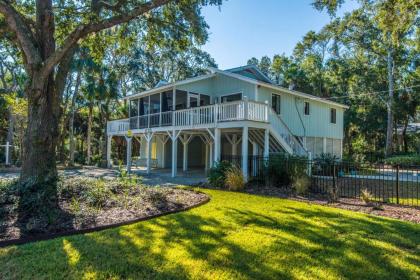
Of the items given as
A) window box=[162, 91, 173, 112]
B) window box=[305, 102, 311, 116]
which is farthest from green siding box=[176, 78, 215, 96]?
window box=[305, 102, 311, 116]

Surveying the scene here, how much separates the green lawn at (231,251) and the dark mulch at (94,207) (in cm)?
57

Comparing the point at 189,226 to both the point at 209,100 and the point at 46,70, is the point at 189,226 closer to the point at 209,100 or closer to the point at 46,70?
the point at 46,70

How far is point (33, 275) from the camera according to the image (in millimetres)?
3590

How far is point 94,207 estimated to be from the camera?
6828 mm

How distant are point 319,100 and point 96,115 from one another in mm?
26849

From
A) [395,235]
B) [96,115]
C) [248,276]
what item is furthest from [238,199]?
[96,115]

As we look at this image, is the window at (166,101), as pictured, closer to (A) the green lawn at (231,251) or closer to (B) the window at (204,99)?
(B) the window at (204,99)

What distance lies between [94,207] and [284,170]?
24.0ft

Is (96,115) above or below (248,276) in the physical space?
above

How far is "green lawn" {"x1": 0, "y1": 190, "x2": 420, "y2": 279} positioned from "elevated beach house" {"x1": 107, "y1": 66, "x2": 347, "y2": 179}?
6.48 meters

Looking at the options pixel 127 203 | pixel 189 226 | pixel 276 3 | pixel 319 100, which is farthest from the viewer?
pixel 319 100

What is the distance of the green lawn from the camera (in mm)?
3686

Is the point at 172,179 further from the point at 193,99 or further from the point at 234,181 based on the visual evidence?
the point at 193,99

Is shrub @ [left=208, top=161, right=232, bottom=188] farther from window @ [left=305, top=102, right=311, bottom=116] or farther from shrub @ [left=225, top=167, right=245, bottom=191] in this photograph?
window @ [left=305, top=102, right=311, bottom=116]
